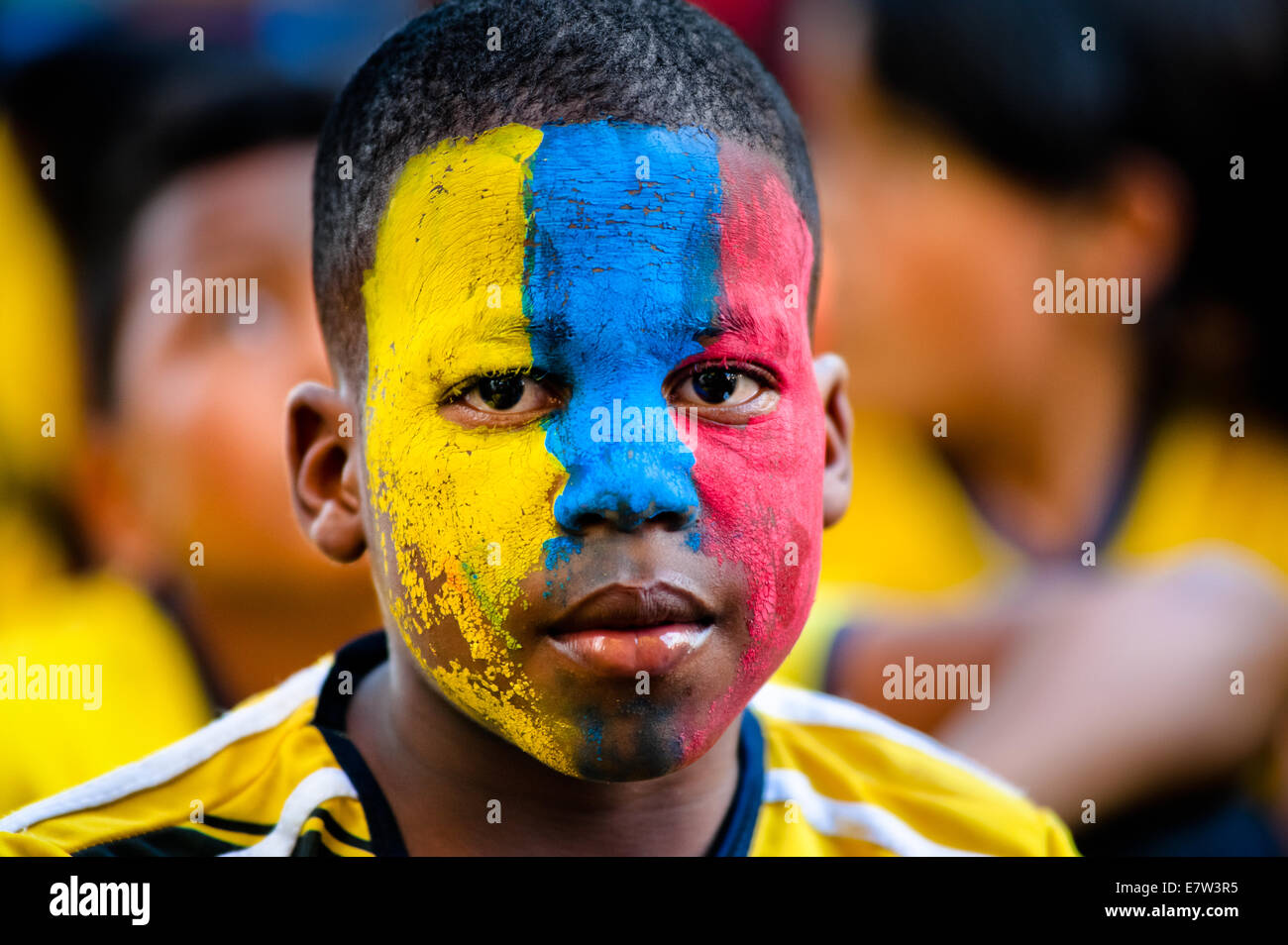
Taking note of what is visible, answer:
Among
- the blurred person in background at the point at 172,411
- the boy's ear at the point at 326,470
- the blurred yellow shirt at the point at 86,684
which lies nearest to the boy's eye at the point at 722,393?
the boy's ear at the point at 326,470

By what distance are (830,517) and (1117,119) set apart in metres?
2.53

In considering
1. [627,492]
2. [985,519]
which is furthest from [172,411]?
[985,519]

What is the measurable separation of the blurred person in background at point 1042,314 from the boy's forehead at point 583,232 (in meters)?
1.98

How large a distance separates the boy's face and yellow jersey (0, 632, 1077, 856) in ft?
0.93

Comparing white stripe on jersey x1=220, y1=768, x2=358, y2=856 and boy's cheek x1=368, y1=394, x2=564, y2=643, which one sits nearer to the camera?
boy's cheek x1=368, y1=394, x2=564, y2=643

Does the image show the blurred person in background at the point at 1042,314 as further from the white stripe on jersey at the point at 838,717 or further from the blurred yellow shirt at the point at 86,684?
the blurred yellow shirt at the point at 86,684

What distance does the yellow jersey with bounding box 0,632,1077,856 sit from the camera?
64.6 inches

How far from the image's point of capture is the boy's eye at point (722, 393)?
58.4 inches

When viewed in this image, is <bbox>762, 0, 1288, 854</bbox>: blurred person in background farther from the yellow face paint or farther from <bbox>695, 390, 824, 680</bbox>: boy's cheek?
the yellow face paint

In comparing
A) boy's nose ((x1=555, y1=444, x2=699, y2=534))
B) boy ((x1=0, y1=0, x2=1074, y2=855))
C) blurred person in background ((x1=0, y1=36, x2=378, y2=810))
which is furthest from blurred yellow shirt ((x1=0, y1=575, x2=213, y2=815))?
boy's nose ((x1=555, y1=444, x2=699, y2=534))

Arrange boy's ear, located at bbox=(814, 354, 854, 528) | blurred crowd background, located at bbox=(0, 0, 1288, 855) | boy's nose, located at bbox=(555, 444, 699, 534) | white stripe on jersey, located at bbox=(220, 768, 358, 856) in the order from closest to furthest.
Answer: boy's nose, located at bbox=(555, 444, 699, 534)
white stripe on jersey, located at bbox=(220, 768, 358, 856)
boy's ear, located at bbox=(814, 354, 854, 528)
blurred crowd background, located at bbox=(0, 0, 1288, 855)

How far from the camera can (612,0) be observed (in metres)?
1.61

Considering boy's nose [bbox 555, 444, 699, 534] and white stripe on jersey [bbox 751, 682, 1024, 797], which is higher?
boy's nose [bbox 555, 444, 699, 534]
